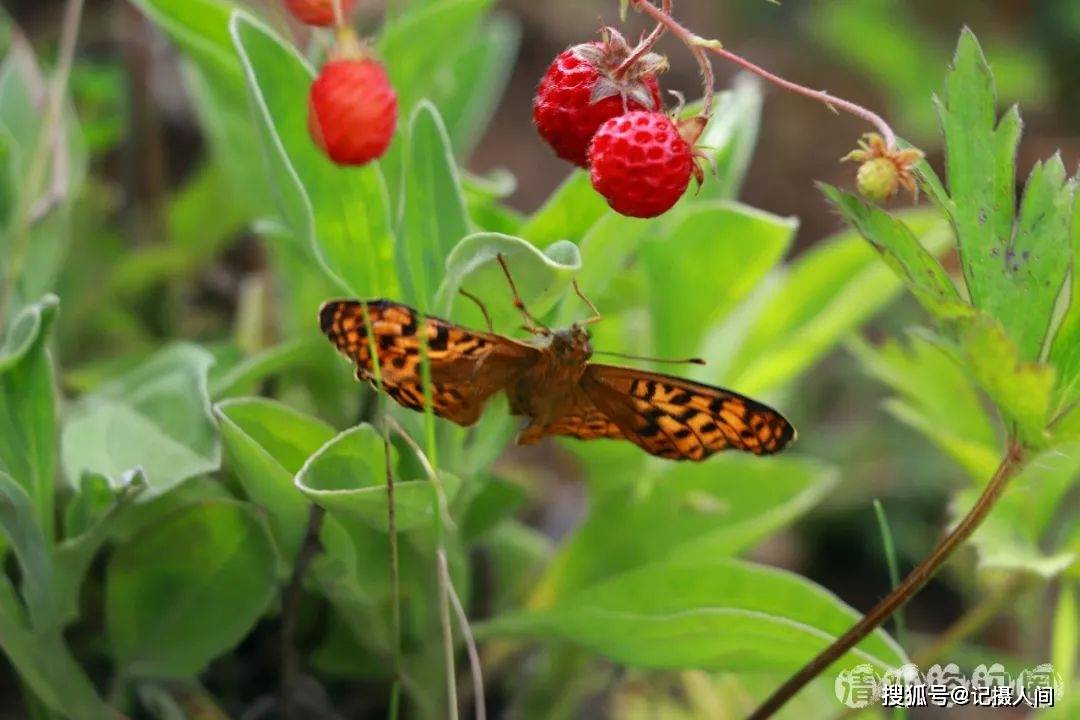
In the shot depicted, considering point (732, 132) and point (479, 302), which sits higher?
point (732, 132)

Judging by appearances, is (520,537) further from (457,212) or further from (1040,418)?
(1040,418)

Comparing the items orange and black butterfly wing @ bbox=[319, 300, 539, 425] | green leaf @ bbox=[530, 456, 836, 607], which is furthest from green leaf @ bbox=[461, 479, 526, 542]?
orange and black butterfly wing @ bbox=[319, 300, 539, 425]

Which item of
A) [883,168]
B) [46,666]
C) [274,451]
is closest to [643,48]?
[883,168]

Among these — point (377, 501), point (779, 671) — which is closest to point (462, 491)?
point (377, 501)

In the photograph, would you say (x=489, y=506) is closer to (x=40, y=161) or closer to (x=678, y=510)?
(x=678, y=510)

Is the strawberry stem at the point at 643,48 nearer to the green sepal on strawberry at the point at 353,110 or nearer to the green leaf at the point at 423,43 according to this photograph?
the green sepal on strawberry at the point at 353,110

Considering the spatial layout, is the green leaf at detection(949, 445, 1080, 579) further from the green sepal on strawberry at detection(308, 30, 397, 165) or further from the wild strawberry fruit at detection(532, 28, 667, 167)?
the green sepal on strawberry at detection(308, 30, 397, 165)
